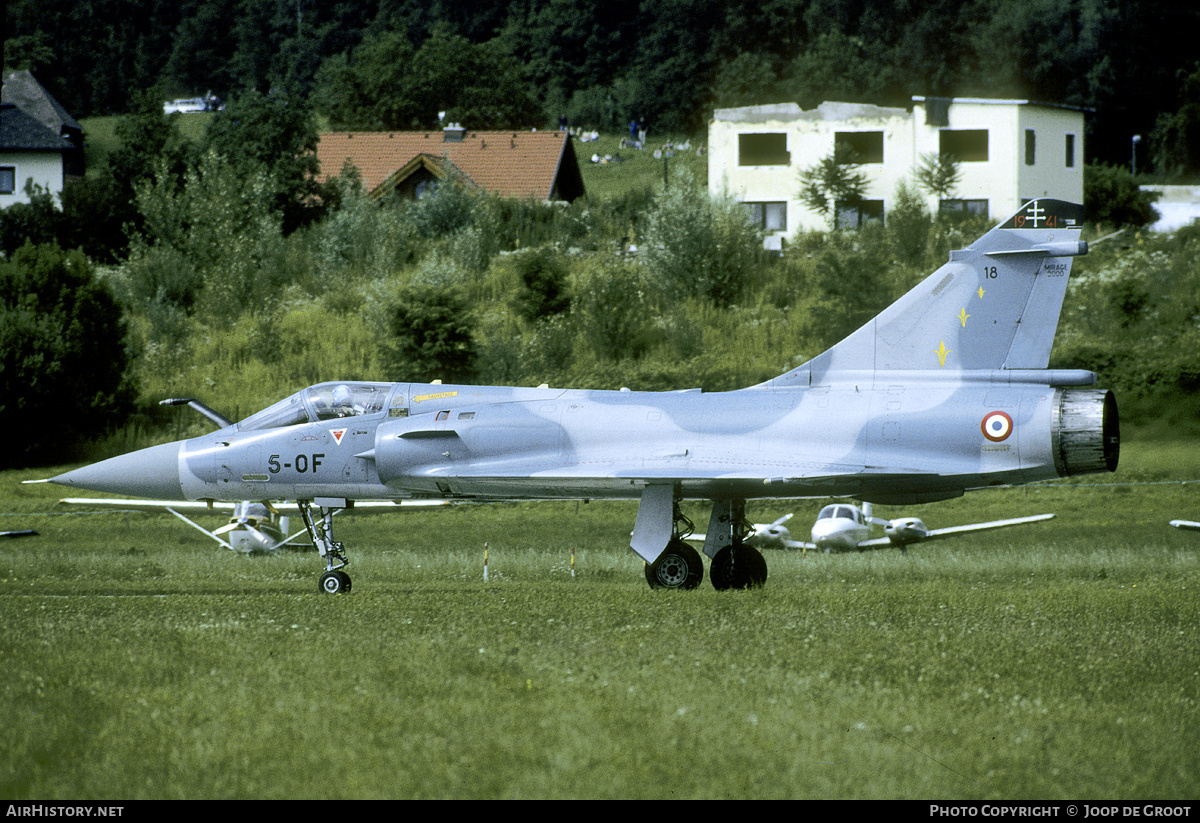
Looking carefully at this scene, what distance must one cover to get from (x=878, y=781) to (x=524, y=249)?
38.8 metres

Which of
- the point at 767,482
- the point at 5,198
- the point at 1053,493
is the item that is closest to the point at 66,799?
the point at 767,482

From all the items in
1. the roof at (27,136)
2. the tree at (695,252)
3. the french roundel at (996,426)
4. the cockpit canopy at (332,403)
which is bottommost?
the french roundel at (996,426)

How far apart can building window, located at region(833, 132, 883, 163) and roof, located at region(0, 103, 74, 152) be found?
39.0 meters

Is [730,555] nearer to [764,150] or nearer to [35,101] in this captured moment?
[764,150]

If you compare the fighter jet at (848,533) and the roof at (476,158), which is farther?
the roof at (476,158)

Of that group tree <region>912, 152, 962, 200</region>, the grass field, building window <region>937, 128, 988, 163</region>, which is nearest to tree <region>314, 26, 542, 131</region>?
building window <region>937, 128, 988, 163</region>

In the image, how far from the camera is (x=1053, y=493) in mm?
27547

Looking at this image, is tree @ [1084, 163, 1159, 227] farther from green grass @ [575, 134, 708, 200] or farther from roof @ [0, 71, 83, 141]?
roof @ [0, 71, 83, 141]

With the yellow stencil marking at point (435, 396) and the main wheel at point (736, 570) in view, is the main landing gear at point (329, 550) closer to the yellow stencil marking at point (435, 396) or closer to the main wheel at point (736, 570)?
the yellow stencil marking at point (435, 396)

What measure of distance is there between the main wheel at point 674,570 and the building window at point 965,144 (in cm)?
3811

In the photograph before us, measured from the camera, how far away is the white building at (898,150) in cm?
4734

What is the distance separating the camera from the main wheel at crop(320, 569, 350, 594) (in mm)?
13734

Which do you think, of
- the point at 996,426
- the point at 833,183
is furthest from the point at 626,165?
the point at 996,426

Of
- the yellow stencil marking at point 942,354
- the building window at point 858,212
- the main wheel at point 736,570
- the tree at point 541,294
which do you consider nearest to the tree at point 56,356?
the tree at point 541,294
